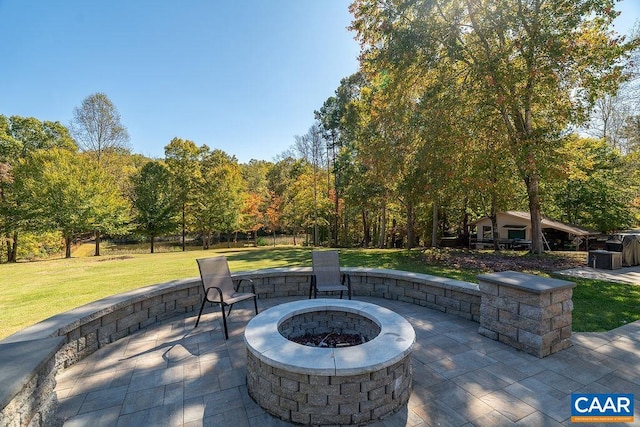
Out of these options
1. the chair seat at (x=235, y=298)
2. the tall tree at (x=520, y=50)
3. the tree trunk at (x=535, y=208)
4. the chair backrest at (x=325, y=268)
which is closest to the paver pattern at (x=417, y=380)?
the chair seat at (x=235, y=298)

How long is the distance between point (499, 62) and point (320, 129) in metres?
15.0

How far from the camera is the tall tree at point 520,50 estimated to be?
720 centimetres

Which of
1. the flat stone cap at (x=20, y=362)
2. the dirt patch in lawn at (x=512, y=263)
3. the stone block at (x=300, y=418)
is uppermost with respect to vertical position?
the flat stone cap at (x=20, y=362)

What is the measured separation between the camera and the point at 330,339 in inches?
134

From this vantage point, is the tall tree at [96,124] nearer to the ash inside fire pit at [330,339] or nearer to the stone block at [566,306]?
the ash inside fire pit at [330,339]

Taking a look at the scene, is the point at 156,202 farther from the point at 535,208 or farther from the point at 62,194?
the point at 535,208

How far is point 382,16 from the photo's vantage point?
849 cm

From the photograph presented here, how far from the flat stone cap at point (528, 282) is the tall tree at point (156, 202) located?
21.3 metres

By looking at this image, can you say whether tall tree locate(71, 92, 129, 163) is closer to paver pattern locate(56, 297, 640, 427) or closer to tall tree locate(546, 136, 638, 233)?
paver pattern locate(56, 297, 640, 427)

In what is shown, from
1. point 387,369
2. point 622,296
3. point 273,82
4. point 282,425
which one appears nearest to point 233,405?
point 282,425

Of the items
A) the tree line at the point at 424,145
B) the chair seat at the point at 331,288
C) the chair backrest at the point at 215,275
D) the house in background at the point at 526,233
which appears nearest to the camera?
the chair backrest at the point at 215,275

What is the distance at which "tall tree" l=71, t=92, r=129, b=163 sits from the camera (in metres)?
19.4

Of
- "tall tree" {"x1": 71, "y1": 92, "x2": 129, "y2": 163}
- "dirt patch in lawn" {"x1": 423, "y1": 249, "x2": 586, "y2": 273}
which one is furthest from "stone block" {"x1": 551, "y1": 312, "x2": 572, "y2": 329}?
"tall tree" {"x1": 71, "y1": 92, "x2": 129, "y2": 163}

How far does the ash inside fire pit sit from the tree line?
23.8 ft
